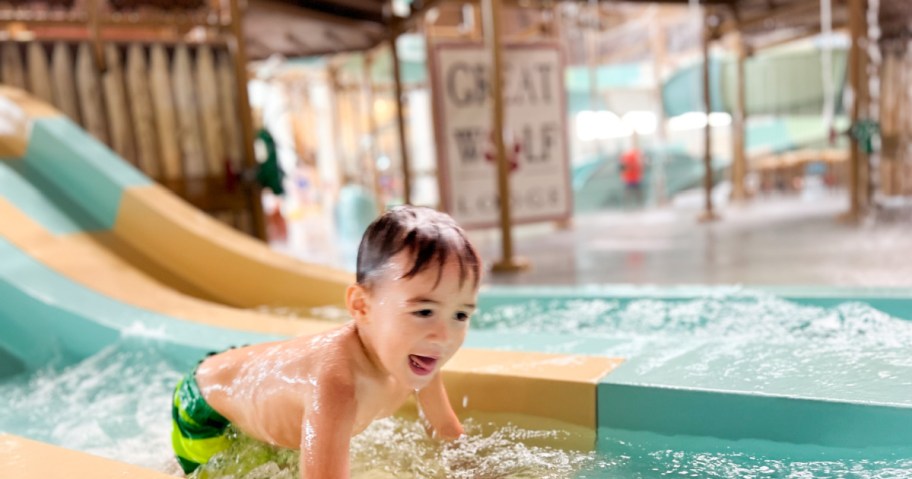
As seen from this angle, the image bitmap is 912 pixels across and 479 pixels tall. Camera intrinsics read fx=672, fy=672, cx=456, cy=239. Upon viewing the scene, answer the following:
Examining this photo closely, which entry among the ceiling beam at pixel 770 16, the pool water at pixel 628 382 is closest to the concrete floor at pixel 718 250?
the pool water at pixel 628 382

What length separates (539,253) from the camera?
5.15 metres

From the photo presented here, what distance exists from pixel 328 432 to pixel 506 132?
3609 millimetres

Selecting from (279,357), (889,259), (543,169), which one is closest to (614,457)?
(279,357)

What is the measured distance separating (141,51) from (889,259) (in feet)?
14.1

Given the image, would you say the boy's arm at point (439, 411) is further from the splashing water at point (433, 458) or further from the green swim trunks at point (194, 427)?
the green swim trunks at point (194, 427)

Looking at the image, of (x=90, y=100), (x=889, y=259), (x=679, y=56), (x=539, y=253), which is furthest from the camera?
(x=679, y=56)

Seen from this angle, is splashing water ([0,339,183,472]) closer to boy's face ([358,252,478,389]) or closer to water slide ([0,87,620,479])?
water slide ([0,87,620,479])

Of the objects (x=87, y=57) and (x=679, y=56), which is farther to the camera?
(x=679, y=56)

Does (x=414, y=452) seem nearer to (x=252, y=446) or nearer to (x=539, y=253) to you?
(x=252, y=446)

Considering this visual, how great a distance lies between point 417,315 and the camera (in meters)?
1.07

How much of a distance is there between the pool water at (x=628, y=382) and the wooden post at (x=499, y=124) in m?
1.86

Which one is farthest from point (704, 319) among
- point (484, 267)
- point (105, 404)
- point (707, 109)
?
point (707, 109)

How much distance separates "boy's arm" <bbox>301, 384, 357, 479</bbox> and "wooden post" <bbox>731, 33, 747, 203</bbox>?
309 inches

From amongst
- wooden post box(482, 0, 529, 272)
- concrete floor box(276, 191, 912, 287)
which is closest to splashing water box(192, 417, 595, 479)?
concrete floor box(276, 191, 912, 287)
